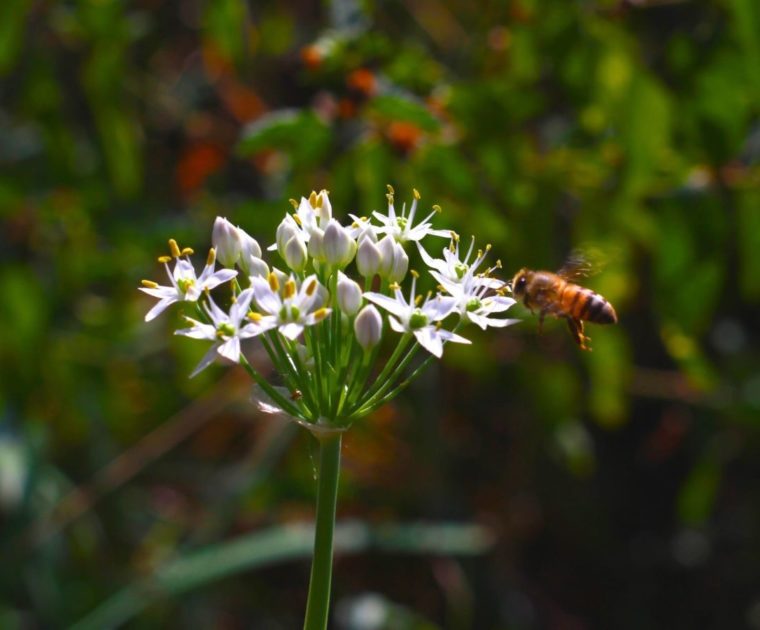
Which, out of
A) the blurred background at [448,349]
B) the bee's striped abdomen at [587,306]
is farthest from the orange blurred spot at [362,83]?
the bee's striped abdomen at [587,306]

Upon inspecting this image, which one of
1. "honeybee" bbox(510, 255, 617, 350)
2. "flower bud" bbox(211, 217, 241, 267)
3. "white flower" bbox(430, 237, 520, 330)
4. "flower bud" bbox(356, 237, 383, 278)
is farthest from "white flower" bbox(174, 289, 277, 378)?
"honeybee" bbox(510, 255, 617, 350)

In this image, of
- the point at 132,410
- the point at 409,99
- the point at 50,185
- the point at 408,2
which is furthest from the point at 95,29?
the point at 408,2

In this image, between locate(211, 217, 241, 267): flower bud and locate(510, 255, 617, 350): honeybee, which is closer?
locate(211, 217, 241, 267): flower bud

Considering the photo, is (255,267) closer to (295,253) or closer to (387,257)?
(295,253)

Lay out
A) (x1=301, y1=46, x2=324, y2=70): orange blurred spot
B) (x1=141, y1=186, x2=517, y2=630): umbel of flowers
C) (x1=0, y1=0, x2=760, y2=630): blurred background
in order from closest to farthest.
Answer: (x1=141, y1=186, x2=517, y2=630): umbel of flowers → (x1=301, y1=46, x2=324, y2=70): orange blurred spot → (x1=0, y1=0, x2=760, y2=630): blurred background

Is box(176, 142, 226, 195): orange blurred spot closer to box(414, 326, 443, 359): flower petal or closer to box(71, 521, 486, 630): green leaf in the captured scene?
box(71, 521, 486, 630): green leaf

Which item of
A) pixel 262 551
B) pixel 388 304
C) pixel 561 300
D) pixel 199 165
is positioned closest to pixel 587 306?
pixel 561 300
